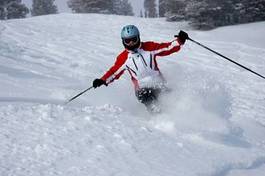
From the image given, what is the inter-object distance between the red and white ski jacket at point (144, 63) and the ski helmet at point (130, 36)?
164 millimetres

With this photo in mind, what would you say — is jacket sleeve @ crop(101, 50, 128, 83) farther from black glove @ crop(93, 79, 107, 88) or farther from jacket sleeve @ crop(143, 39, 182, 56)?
jacket sleeve @ crop(143, 39, 182, 56)

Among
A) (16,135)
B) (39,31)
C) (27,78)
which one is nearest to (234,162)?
(16,135)

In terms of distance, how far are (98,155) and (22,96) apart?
293 cm

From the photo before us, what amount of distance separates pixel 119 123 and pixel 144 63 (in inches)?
71.9

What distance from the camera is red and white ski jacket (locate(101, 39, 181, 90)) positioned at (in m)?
8.13

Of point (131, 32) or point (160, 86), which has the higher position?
point (131, 32)

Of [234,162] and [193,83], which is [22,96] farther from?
[234,162]

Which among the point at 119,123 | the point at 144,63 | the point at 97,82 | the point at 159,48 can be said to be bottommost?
the point at 119,123

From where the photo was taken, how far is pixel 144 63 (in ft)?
26.7

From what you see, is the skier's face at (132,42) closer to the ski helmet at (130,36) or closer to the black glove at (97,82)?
the ski helmet at (130,36)

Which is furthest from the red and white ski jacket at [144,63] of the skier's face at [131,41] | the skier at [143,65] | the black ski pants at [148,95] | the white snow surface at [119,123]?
the white snow surface at [119,123]

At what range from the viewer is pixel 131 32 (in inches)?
308

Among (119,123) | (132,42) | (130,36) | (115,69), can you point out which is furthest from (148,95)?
(119,123)

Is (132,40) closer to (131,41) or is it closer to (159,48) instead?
(131,41)
